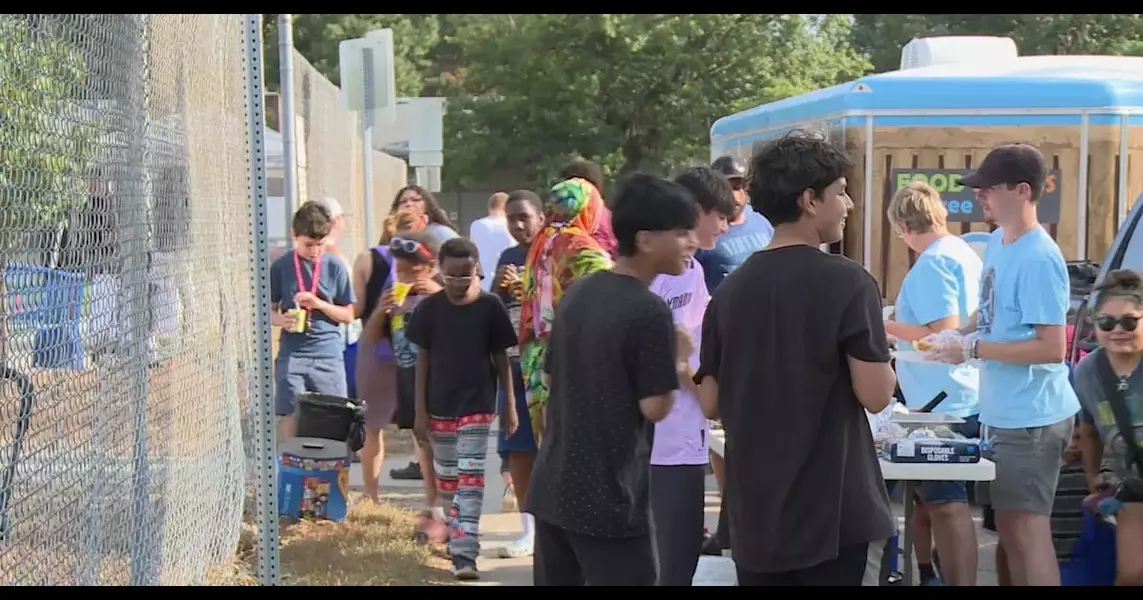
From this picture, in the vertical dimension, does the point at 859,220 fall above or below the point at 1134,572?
above

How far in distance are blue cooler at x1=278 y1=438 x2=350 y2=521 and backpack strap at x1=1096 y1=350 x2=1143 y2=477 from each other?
3569mm

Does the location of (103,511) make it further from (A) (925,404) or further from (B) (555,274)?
(A) (925,404)

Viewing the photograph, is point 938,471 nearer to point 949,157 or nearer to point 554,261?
point 554,261

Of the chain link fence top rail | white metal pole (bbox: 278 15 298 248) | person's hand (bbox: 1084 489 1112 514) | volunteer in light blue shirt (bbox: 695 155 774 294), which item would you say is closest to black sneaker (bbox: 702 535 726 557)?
volunteer in light blue shirt (bbox: 695 155 774 294)

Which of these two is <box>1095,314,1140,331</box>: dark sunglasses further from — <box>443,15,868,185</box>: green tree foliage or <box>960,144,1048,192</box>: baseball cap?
<box>443,15,868,185</box>: green tree foliage

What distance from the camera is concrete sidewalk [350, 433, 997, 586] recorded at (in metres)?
4.78

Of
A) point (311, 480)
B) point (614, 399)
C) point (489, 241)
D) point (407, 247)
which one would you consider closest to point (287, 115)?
point (489, 241)

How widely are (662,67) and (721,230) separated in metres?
24.9

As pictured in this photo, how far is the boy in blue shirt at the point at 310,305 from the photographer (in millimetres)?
6543

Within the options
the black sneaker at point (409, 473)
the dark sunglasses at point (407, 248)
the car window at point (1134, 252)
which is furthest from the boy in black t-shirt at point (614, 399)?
the black sneaker at point (409, 473)

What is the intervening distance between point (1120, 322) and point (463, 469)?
8.79 ft

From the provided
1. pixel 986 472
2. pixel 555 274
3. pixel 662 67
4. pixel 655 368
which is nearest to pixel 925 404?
pixel 986 472

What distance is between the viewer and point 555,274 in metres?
4.80

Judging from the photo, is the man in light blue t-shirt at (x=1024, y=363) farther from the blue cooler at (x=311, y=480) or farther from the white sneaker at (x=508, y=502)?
the blue cooler at (x=311, y=480)
